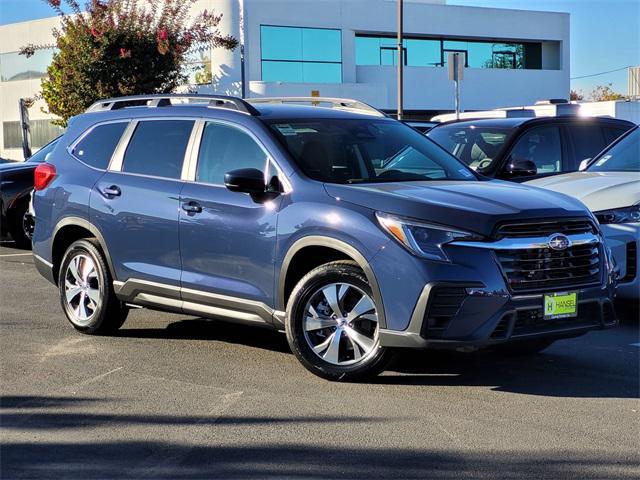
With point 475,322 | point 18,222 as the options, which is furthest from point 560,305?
point 18,222

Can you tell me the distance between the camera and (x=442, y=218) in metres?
5.24

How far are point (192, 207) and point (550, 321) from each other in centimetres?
256

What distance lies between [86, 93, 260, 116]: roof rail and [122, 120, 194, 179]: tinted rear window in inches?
9.3

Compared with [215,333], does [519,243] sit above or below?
above

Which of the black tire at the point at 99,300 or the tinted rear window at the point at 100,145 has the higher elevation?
the tinted rear window at the point at 100,145

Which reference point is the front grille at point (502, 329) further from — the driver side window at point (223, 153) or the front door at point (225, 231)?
the driver side window at point (223, 153)

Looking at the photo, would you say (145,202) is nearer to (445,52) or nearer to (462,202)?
(462,202)

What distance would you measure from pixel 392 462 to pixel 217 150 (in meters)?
2.99

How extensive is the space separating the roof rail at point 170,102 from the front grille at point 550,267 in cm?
219

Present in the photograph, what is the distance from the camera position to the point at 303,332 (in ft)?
18.7

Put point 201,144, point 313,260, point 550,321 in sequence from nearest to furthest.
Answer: point 550,321
point 313,260
point 201,144

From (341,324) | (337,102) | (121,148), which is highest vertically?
(337,102)

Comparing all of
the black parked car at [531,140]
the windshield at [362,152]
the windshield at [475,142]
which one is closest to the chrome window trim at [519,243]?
the windshield at [362,152]

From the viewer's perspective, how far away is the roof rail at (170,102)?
6.48 meters
